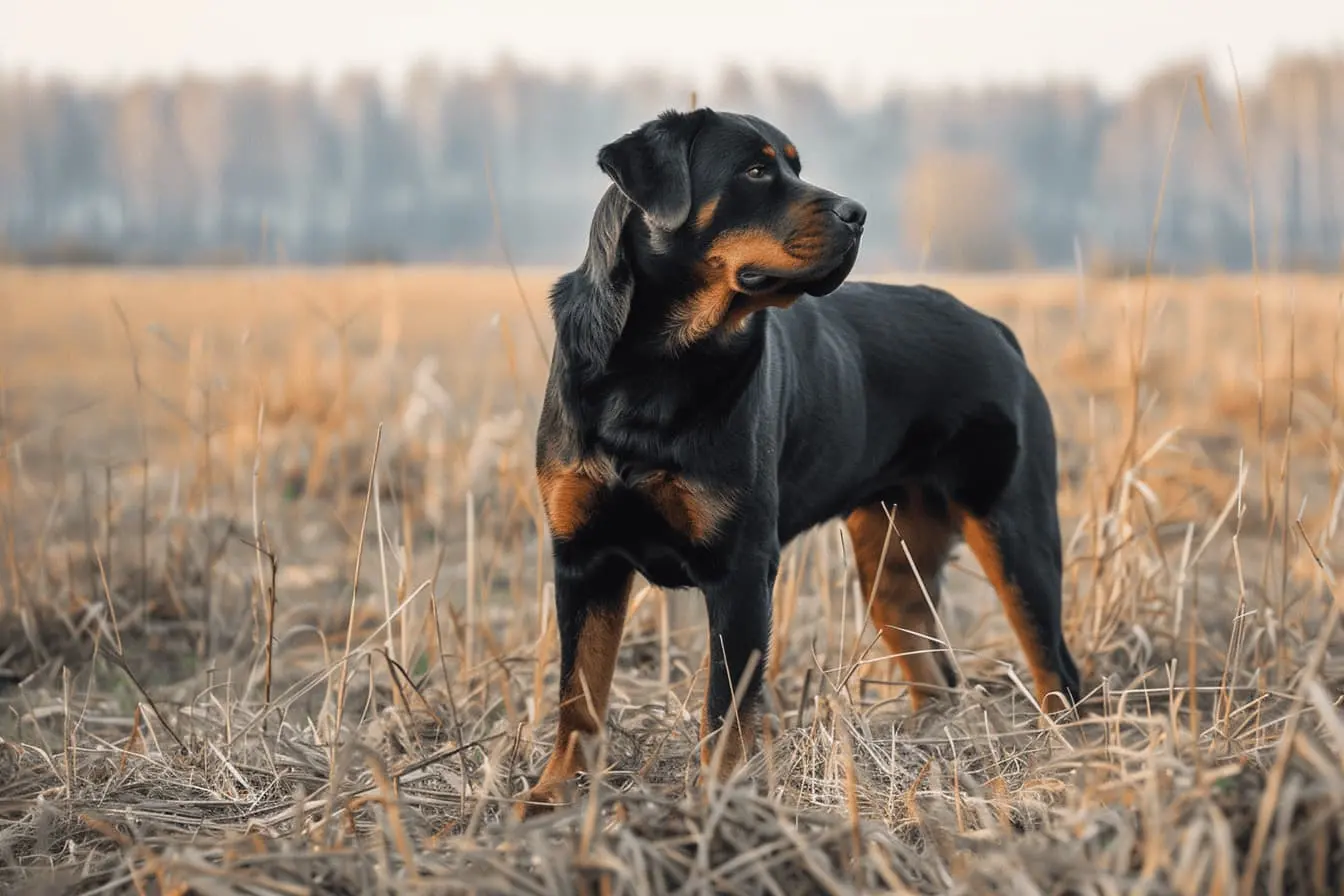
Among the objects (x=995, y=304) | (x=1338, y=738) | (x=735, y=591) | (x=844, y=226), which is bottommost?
(x=995, y=304)

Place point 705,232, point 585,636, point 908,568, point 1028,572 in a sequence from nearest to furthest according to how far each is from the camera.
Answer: point 705,232 < point 585,636 < point 1028,572 < point 908,568

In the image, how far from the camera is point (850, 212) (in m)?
2.77

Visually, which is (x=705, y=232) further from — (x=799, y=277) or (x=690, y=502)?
(x=690, y=502)

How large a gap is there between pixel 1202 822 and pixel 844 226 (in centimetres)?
141

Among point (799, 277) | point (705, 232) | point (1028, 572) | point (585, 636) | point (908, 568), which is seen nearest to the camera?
point (799, 277)

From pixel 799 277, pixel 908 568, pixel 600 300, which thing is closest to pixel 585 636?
pixel 600 300

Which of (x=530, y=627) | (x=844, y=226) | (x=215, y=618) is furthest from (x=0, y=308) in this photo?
(x=844, y=226)

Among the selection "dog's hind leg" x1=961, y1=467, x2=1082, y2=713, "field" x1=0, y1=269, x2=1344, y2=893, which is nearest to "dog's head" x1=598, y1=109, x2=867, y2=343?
"field" x1=0, y1=269, x2=1344, y2=893

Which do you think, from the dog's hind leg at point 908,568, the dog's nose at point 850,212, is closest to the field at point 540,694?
the dog's hind leg at point 908,568

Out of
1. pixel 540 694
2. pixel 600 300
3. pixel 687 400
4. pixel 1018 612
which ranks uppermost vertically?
pixel 600 300

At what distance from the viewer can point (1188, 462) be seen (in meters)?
7.04

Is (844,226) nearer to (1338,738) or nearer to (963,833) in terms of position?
(963,833)

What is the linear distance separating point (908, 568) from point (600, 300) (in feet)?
4.92

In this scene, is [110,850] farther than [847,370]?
No
